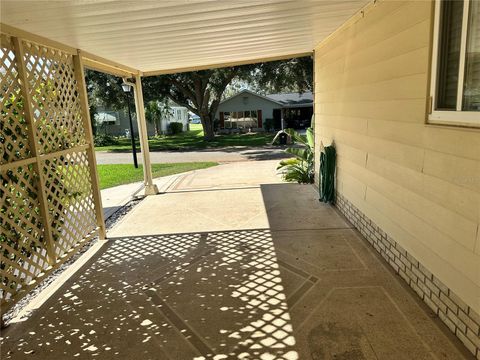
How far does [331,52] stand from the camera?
5.86 meters

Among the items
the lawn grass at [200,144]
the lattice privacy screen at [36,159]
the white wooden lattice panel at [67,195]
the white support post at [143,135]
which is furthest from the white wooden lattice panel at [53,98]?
the lawn grass at [200,144]

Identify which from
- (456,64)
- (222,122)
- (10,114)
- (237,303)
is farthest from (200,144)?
(456,64)

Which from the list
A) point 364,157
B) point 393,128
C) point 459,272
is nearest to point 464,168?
point 459,272

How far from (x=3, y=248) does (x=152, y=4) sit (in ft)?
9.06

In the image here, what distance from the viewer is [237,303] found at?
3148mm

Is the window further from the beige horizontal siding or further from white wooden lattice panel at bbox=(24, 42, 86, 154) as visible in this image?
white wooden lattice panel at bbox=(24, 42, 86, 154)

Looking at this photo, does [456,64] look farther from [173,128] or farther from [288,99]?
[173,128]

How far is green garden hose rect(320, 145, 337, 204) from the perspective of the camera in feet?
19.2

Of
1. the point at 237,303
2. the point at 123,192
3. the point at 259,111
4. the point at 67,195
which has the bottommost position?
the point at 123,192

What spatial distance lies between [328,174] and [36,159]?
14.7 ft

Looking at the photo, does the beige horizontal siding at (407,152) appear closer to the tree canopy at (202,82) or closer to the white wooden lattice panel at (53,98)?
the white wooden lattice panel at (53,98)

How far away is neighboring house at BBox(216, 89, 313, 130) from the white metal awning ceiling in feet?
83.0

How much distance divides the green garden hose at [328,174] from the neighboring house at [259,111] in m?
25.4

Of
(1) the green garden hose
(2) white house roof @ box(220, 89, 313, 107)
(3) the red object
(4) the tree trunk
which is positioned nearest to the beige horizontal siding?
(1) the green garden hose
